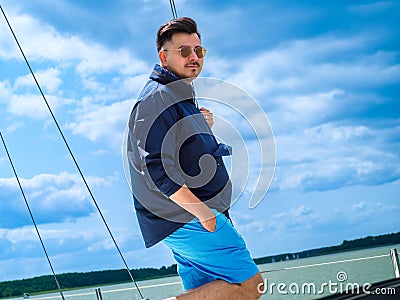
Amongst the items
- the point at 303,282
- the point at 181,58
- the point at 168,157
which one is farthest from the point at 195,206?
the point at 303,282

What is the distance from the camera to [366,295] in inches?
112

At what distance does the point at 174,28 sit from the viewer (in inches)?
91.9

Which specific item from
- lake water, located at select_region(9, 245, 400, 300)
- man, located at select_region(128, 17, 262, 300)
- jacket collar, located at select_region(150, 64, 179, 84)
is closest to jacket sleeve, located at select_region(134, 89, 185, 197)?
man, located at select_region(128, 17, 262, 300)

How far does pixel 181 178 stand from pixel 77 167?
1.29 m

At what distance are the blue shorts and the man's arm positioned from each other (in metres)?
0.05

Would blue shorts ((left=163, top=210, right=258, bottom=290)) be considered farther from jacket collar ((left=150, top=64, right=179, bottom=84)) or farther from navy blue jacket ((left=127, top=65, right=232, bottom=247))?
jacket collar ((left=150, top=64, right=179, bottom=84))

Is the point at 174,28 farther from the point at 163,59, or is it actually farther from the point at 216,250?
the point at 216,250

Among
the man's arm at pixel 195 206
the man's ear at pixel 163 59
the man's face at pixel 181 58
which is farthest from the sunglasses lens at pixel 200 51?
the man's arm at pixel 195 206

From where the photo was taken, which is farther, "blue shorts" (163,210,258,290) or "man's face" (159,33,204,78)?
"man's face" (159,33,204,78)

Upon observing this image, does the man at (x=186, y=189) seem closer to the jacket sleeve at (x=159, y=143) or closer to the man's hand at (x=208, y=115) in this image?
the jacket sleeve at (x=159, y=143)

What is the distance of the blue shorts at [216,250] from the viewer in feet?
7.12

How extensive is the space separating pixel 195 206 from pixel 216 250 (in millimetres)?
216

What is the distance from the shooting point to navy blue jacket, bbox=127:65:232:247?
2088 millimetres

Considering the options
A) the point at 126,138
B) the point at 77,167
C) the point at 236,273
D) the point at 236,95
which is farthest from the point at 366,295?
the point at 77,167
